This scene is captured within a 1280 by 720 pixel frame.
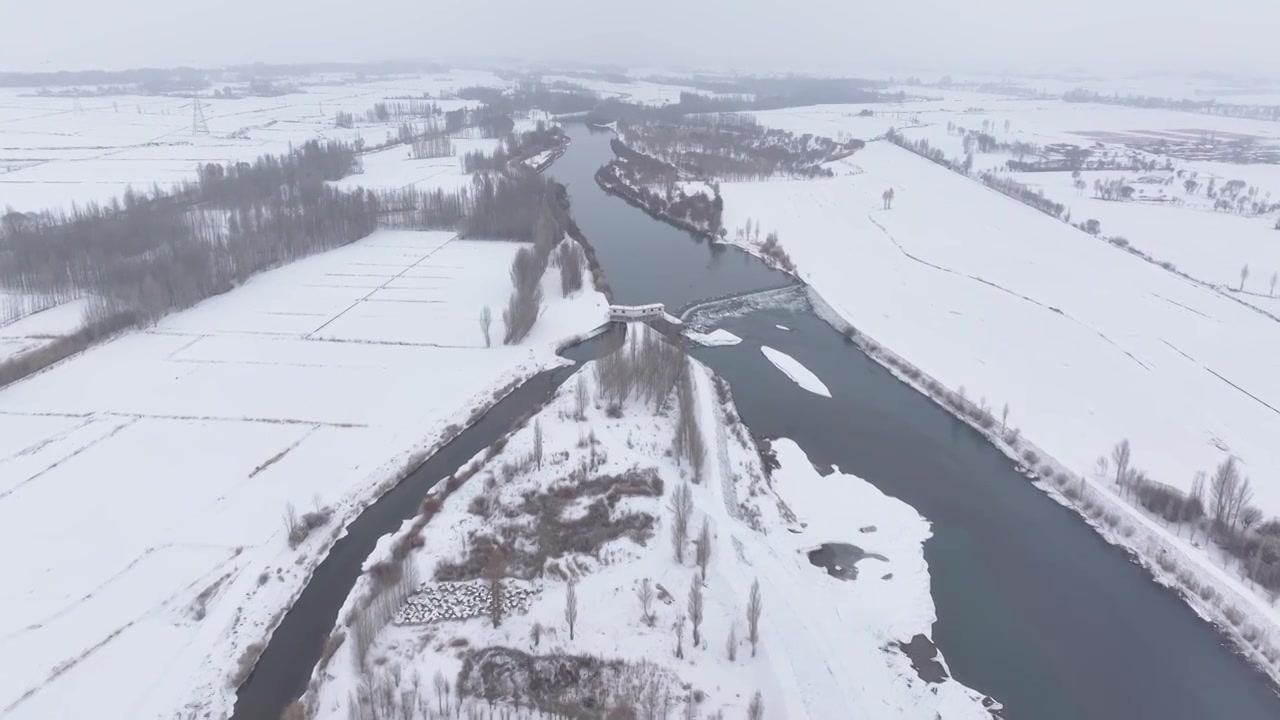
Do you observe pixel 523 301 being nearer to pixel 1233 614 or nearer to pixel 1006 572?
pixel 1006 572

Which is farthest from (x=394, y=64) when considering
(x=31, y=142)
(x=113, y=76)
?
(x=31, y=142)

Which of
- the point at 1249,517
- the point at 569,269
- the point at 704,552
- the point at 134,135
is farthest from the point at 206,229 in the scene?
the point at 134,135

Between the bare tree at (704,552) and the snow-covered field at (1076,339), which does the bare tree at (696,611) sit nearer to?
the bare tree at (704,552)

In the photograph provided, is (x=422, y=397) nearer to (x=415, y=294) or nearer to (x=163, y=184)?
(x=415, y=294)

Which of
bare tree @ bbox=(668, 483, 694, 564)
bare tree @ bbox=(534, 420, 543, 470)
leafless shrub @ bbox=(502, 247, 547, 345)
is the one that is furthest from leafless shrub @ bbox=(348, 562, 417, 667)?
leafless shrub @ bbox=(502, 247, 547, 345)

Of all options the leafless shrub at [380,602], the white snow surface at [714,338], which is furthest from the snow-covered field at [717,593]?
the white snow surface at [714,338]

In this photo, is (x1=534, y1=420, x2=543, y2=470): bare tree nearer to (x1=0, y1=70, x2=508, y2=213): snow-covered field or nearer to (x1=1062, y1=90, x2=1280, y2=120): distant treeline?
(x1=0, y1=70, x2=508, y2=213): snow-covered field
